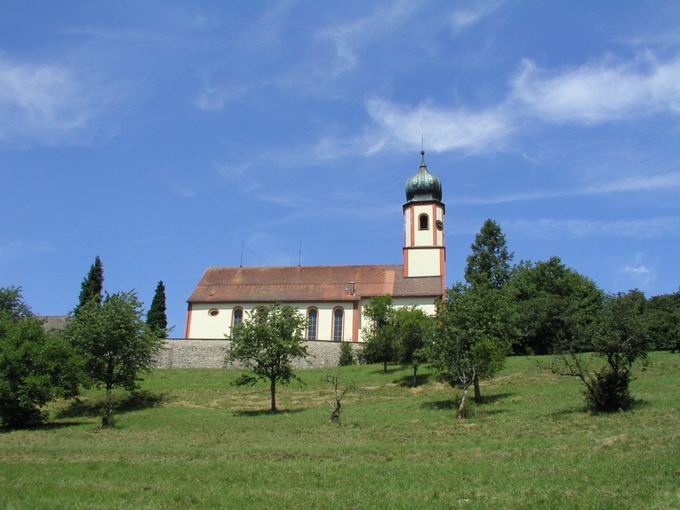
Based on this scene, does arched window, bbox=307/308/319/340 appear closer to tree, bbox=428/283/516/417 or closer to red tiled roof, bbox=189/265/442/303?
red tiled roof, bbox=189/265/442/303

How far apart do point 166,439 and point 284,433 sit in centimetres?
478

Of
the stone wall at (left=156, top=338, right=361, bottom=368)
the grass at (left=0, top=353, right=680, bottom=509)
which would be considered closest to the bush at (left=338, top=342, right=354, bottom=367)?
the stone wall at (left=156, top=338, right=361, bottom=368)

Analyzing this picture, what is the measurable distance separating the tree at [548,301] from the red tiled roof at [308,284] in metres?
8.67

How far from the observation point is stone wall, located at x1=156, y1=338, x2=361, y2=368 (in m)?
57.8

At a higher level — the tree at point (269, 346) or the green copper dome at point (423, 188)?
the green copper dome at point (423, 188)

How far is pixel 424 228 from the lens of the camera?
220ft

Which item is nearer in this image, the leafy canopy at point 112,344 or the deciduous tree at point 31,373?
the deciduous tree at point 31,373

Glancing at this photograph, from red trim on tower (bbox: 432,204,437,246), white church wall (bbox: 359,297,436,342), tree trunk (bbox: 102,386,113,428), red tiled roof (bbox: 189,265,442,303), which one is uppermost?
red trim on tower (bbox: 432,204,437,246)

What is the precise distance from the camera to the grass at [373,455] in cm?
1302

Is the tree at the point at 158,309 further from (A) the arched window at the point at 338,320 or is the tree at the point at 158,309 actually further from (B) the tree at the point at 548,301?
(B) the tree at the point at 548,301

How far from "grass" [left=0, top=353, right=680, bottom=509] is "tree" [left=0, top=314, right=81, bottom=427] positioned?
66.3 inches

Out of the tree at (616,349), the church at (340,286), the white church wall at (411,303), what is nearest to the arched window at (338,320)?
the church at (340,286)

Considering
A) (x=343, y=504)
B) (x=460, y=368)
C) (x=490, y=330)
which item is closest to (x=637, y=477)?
(x=343, y=504)

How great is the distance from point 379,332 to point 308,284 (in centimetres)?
1677
